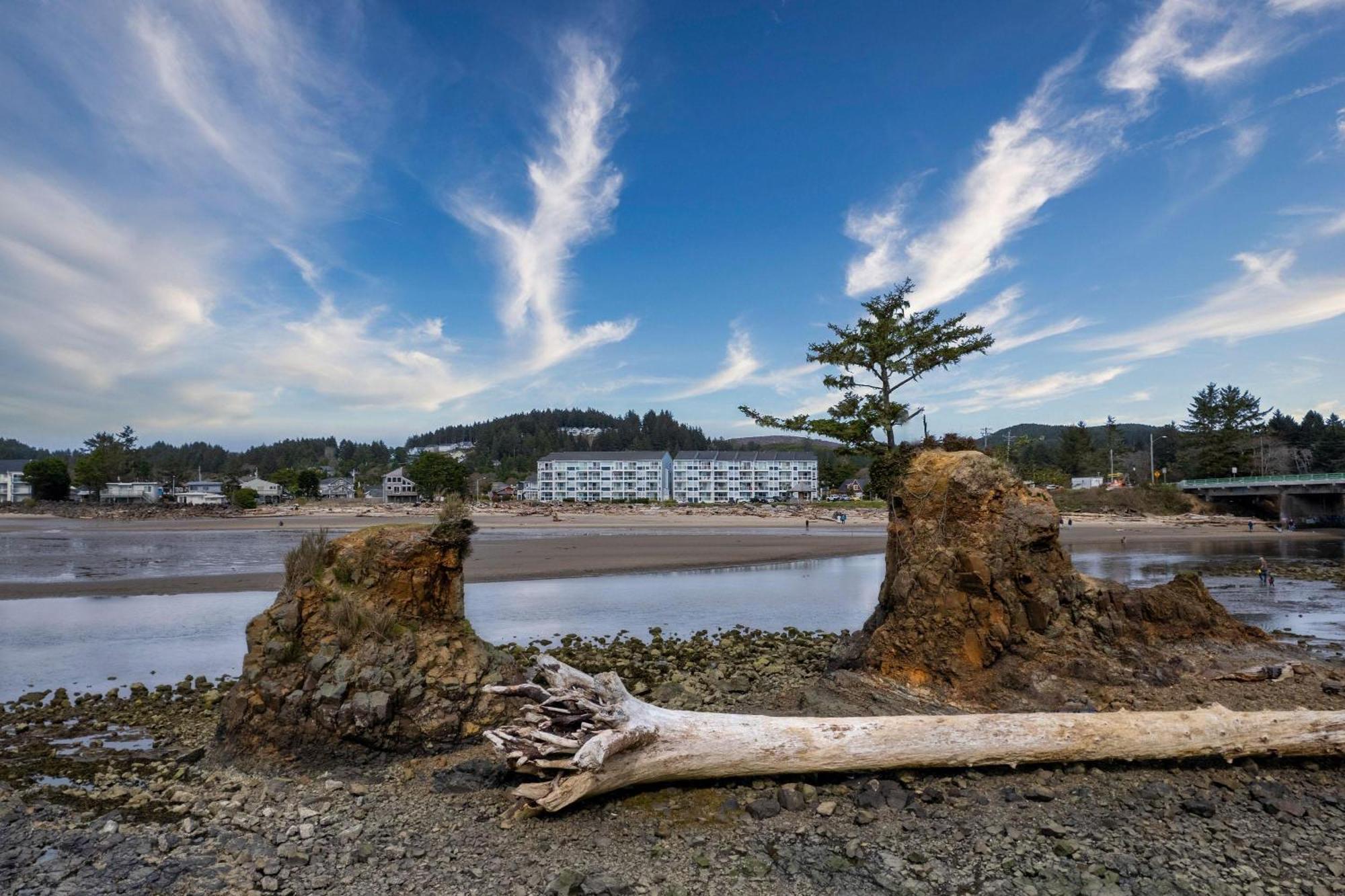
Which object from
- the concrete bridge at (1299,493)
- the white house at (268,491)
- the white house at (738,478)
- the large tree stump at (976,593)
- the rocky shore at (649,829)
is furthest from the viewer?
the white house at (738,478)

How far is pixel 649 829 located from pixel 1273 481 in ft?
281

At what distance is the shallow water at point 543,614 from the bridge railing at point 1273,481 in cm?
4767

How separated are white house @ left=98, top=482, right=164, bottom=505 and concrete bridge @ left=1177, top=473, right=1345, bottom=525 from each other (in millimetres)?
152193

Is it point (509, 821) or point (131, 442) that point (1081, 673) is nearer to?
point (509, 821)

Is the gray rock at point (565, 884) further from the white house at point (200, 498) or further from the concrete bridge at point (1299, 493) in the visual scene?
the white house at point (200, 498)

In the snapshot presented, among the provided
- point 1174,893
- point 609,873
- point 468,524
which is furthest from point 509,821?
point 1174,893

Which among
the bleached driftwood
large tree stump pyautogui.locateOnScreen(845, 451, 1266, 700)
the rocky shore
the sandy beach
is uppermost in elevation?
large tree stump pyautogui.locateOnScreen(845, 451, 1266, 700)

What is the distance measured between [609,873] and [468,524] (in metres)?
5.45

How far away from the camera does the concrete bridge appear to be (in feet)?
210

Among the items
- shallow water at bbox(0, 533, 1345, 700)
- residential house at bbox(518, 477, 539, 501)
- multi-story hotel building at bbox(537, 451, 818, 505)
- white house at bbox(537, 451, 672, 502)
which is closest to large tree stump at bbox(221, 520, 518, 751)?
shallow water at bbox(0, 533, 1345, 700)

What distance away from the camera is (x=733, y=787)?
22.6 ft

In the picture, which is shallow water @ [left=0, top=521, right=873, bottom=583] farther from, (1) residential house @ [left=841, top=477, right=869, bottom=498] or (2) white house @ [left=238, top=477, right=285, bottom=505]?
(1) residential house @ [left=841, top=477, right=869, bottom=498]

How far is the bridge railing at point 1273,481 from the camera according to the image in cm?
6184

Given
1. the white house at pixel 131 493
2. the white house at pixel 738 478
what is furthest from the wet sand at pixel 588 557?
the white house at pixel 131 493
